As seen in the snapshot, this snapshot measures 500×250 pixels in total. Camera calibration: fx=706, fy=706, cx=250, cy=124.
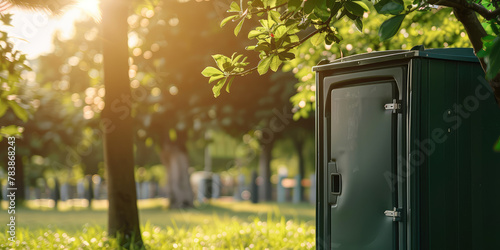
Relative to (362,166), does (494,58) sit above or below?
→ above

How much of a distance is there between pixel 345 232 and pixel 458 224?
3.10 feet

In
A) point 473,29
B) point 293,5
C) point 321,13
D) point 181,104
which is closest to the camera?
point 293,5

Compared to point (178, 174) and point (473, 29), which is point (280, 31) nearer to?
point (473, 29)

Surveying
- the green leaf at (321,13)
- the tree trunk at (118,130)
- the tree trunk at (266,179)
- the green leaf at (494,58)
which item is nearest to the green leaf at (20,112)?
the tree trunk at (118,130)

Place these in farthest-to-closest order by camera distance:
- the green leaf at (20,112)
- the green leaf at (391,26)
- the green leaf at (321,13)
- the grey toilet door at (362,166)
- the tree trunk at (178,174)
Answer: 1. the tree trunk at (178,174)
2. the green leaf at (20,112)
3. the grey toilet door at (362,166)
4. the green leaf at (321,13)
5. the green leaf at (391,26)

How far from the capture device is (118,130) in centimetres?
962

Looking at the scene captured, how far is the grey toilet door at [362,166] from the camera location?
561cm

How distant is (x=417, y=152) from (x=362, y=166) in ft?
1.68

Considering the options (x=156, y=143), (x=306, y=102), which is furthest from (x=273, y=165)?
(x=306, y=102)

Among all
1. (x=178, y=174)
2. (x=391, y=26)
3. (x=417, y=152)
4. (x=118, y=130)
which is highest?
(x=391, y=26)

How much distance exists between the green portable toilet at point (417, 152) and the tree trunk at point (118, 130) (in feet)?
13.8

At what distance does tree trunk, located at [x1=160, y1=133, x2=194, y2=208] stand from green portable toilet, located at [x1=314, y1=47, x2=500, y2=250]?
1506 cm

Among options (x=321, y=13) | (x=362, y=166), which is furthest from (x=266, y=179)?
(x=321, y=13)

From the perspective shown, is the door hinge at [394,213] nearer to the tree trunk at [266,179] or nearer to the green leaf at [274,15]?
the green leaf at [274,15]
